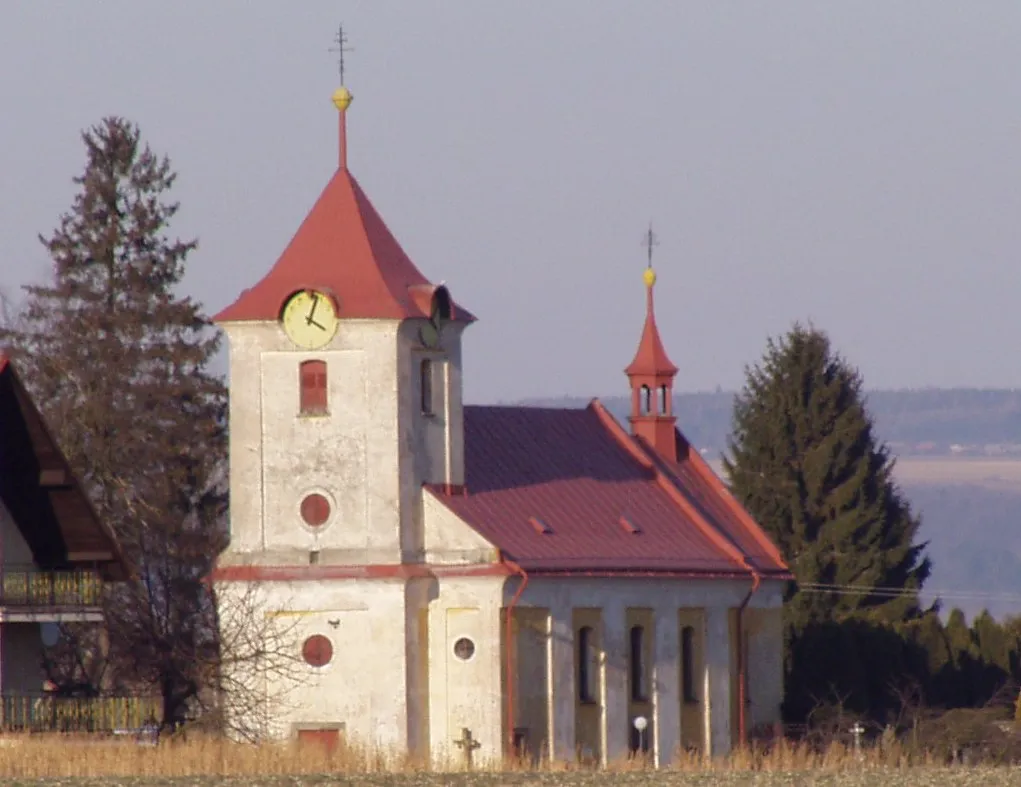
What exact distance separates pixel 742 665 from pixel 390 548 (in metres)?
10.3

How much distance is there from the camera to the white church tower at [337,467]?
58500 mm

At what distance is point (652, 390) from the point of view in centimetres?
7150

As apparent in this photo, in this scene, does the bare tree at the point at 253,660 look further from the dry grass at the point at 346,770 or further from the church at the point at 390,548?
the dry grass at the point at 346,770

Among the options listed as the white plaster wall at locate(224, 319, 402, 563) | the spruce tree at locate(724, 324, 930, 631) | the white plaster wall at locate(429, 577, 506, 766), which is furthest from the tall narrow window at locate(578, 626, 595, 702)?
the spruce tree at locate(724, 324, 930, 631)

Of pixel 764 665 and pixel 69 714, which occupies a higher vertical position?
pixel 764 665

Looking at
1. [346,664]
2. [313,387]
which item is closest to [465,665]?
[346,664]

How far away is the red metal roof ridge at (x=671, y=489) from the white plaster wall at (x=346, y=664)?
30.6 ft

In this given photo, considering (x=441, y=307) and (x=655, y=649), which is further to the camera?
(x=655, y=649)

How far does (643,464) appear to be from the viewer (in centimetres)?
6762

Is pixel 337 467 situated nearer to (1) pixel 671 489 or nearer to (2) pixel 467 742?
(2) pixel 467 742

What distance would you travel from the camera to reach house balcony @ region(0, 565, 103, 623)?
51844mm

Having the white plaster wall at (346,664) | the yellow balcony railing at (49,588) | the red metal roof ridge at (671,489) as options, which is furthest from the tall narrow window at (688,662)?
the yellow balcony railing at (49,588)

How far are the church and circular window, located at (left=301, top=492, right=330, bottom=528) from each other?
38mm

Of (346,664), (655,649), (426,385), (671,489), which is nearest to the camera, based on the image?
(346,664)
